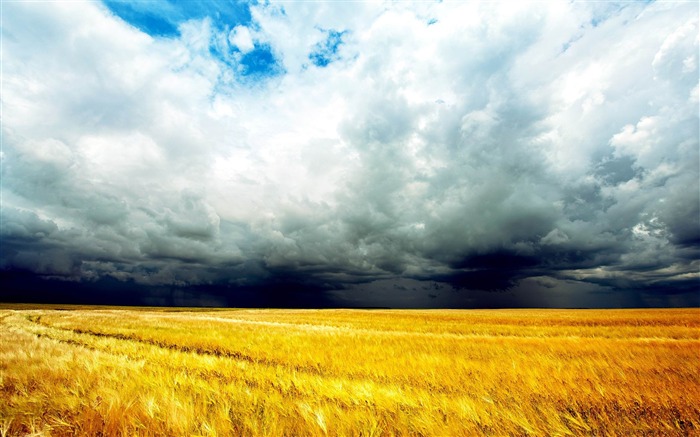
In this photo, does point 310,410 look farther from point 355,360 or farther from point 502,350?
point 502,350

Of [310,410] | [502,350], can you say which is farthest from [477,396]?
[502,350]

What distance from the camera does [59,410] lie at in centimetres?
387

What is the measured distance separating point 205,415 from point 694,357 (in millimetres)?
12053

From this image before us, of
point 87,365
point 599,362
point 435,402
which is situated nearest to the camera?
point 435,402

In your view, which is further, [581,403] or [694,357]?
[694,357]

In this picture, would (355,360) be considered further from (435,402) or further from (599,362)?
(599,362)

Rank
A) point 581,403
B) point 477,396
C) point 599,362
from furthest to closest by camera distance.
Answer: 1. point 599,362
2. point 477,396
3. point 581,403

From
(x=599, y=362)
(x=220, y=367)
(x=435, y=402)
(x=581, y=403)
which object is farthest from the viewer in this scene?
(x=599, y=362)

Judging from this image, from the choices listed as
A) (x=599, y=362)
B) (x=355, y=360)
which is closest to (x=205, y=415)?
(x=355, y=360)

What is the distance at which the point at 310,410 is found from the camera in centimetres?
390

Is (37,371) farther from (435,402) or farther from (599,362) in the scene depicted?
(599,362)

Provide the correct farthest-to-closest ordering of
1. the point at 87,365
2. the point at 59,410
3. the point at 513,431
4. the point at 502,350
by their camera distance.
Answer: the point at 502,350, the point at 87,365, the point at 59,410, the point at 513,431

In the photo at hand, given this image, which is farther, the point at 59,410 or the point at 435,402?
the point at 435,402

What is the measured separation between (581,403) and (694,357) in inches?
282
